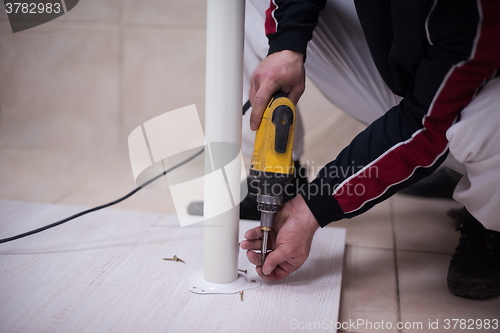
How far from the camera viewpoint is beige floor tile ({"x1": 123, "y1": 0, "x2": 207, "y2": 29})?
1532mm

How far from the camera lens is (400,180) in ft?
2.22

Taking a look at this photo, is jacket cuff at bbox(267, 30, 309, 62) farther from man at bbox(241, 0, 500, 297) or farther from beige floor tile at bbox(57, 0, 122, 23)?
beige floor tile at bbox(57, 0, 122, 23)

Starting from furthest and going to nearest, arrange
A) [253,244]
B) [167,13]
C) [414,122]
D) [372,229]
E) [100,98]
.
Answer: [100,98] < [167,13] < [372,229] < [253,244] < [414,122]

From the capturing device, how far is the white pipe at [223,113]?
63cm

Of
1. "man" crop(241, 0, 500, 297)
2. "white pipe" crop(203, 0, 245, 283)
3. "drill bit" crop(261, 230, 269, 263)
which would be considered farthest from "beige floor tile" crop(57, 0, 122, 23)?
"drill bit" crop(261, 230, 269, 263)

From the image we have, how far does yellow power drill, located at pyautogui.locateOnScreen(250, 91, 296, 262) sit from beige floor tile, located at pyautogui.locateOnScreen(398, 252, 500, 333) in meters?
0.31

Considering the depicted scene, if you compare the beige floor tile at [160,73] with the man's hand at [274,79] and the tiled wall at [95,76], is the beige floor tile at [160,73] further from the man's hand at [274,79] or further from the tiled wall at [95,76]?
the man's hand at [274,79]

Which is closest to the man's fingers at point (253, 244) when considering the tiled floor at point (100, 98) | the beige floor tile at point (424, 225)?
the beige floor tile at point (424, 225)

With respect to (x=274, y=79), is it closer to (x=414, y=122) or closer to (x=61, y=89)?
(x=414, y=122)

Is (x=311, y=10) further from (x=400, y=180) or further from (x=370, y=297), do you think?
(x=370, y=297)

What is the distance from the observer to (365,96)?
3.18ft

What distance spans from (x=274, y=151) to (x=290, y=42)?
0.76 feet

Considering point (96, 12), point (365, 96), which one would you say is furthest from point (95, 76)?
point (365, 96)

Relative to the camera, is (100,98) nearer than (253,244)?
No
